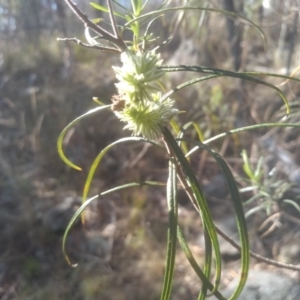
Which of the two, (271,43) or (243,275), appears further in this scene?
(271,43)

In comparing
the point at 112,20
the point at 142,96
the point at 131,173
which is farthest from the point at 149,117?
the point at 131,173

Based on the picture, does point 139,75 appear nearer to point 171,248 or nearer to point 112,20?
point 112,20

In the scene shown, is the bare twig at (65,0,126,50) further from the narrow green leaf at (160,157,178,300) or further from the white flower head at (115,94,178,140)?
the narrow green leaf at (160,157,178,300)

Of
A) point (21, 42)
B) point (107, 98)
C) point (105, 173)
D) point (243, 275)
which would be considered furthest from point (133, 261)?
point (21, 42)

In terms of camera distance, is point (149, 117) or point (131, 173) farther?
point (131, 173)

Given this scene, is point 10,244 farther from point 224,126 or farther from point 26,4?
point 26,4

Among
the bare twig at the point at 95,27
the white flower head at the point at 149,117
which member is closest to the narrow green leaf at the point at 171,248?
the white flower head at the point at 149,117

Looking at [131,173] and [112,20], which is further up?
[112,20]
